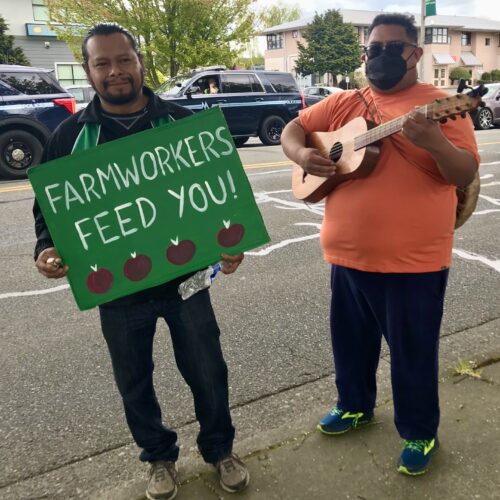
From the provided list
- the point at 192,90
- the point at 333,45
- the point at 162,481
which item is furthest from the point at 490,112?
the point at 333,45

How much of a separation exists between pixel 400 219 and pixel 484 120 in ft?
Answer: 56.9

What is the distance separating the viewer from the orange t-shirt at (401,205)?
1996mm

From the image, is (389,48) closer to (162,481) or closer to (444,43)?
(162,481)

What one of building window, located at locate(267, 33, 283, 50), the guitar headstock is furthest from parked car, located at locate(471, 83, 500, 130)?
building window, located at locate(267, 33, 283, 50)

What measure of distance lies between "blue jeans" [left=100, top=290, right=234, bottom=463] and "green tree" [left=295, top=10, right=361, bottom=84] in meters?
45.9

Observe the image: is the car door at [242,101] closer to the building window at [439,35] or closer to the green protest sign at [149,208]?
the green protest sign at [149,208]

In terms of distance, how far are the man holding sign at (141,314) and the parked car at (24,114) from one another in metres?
8.26

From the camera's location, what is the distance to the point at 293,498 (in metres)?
2.12

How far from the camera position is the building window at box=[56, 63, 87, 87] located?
29.1 metres

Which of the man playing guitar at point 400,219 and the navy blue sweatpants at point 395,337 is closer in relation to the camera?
the man playing guitar at point 400,219

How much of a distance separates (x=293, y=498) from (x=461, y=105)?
1603 millimetres

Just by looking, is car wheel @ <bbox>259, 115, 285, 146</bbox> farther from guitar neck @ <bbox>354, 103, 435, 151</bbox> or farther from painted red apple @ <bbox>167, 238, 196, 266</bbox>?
painted red apple @ <bbox>167, 238, 196, 266</bbox>

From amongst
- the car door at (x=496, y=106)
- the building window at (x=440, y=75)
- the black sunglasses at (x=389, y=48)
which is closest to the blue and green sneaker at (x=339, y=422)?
the black sunglasses at (x=389, y=48)

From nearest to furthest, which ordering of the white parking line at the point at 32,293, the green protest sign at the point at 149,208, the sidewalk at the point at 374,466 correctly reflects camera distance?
the green protest sign at the point at 149,208 < the sidewalk at the point at 374,466 < the white parking line at the point at 32,293
